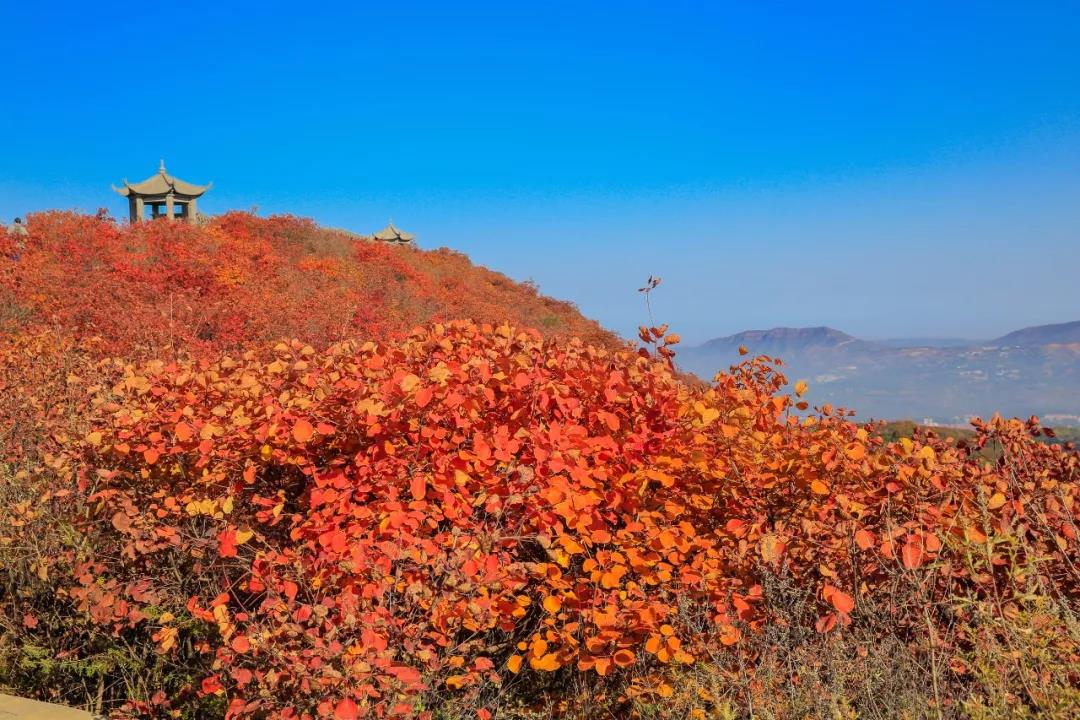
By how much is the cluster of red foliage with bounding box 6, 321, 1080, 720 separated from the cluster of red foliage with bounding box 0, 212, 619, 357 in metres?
5.13

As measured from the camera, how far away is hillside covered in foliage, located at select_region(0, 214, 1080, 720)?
3.02 m

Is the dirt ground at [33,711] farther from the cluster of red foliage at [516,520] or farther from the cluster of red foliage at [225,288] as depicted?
the cluster of red foliage at [225,288]

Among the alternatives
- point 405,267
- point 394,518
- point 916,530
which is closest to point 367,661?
point 394,518

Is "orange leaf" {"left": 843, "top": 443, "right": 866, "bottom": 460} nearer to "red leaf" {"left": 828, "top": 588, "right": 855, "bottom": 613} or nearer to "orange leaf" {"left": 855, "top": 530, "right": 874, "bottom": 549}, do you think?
"orange leaf" {"left": 855, "top": 530, "right": 874, "bottom": 549}

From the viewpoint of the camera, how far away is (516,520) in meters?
3.47

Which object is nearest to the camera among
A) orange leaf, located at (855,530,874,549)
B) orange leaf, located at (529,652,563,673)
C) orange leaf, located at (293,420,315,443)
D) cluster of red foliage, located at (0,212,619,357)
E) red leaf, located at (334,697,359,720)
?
red leaf, located at (334,697,359,720)

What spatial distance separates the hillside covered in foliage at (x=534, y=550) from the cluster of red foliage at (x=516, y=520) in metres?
0.02

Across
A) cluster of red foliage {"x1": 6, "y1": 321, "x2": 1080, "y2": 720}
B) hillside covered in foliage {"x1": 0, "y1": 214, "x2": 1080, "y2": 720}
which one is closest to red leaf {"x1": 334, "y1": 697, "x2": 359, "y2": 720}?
hillside covered in foliage {"x1": 0, "y1": 214, "x2": 1080, "y2": 720}

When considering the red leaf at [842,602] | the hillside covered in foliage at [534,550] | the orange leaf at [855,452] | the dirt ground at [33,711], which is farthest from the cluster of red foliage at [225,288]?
the red leaf at [842,602]

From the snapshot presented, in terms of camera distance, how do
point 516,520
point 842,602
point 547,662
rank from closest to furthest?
point 842,602 → point 547,662 → point 516,520

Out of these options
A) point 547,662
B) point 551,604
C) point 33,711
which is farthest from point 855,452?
point 33,711

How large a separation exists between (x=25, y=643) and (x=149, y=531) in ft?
3.95

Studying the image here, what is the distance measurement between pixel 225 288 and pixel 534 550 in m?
13.9

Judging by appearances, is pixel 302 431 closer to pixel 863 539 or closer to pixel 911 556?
pixel 863 539
